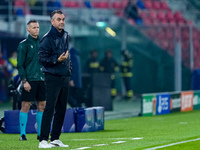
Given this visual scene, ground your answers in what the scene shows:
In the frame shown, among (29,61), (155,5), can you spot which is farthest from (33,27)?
(155,5)

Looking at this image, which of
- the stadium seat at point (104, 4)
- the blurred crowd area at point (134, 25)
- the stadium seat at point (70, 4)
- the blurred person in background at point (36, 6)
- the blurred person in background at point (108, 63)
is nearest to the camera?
the blurred person in background at point (108, 63)

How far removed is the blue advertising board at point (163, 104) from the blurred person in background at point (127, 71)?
5.77m

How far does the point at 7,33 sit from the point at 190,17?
33.8 ft

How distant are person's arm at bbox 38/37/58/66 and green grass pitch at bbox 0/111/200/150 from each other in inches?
45.1

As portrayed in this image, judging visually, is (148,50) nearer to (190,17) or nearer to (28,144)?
(190,17)

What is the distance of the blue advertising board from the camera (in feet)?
56.5

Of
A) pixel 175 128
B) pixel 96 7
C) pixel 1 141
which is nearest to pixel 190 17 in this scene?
pixel 96 7

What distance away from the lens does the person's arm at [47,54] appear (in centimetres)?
870

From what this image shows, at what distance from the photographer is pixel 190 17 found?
96.3 feet

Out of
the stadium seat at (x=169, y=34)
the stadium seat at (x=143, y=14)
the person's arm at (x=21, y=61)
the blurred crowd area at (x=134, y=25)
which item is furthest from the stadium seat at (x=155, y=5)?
the person's arm at (x=21, y=61)

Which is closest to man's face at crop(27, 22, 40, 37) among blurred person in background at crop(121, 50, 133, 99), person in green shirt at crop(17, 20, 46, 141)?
person in green shirt at crop(17, 20, 46, 141)

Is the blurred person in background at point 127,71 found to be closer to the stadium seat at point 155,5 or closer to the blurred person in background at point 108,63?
the blurred person in background at point 108,63

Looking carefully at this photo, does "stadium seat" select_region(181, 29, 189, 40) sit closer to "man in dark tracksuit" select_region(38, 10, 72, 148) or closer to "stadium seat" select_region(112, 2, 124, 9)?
"stadium seat" select_region(112, 2, 124, 9)

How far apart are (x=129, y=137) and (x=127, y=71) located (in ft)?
43.2
